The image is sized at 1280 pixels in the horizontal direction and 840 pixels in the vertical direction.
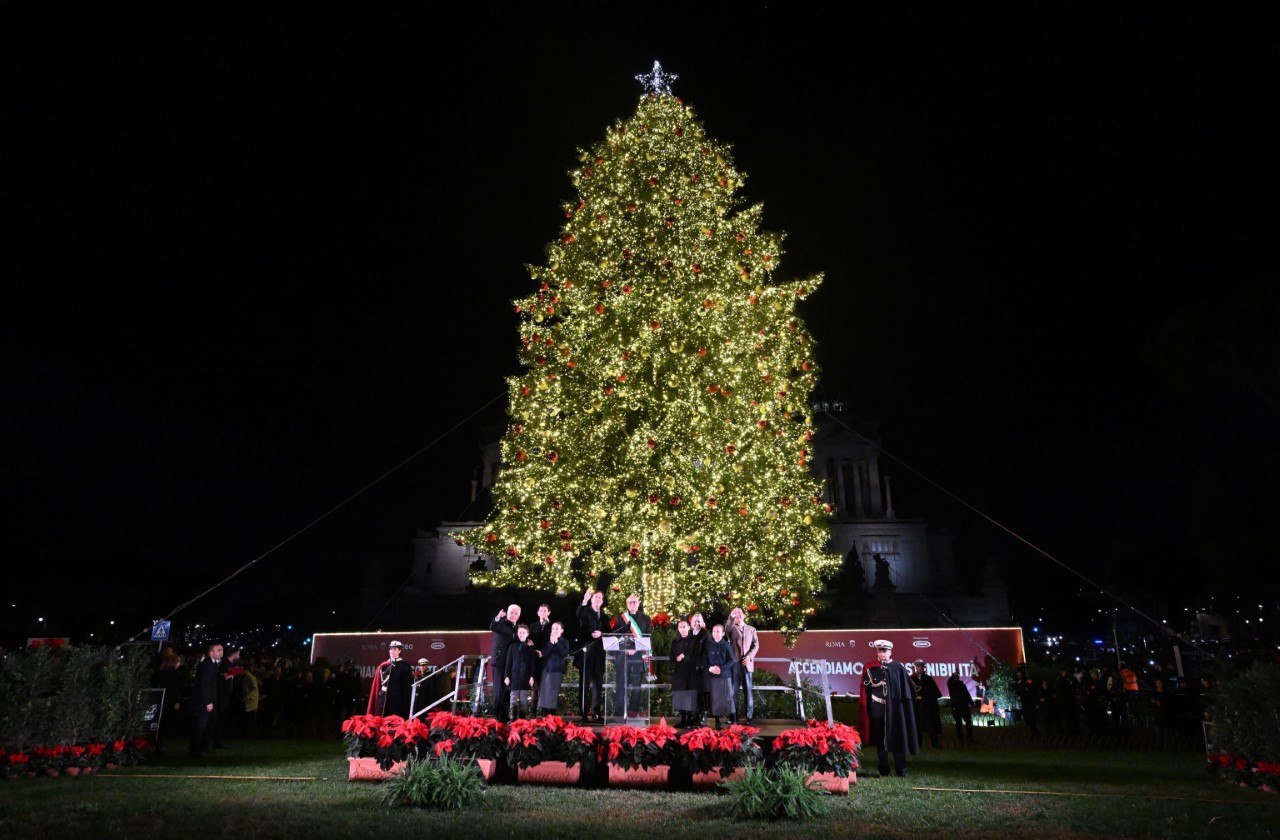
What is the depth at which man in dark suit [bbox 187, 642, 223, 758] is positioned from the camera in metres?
13.4

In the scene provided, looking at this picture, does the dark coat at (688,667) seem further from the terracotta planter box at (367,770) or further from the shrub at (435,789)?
the terracotta planter box at (367,770)

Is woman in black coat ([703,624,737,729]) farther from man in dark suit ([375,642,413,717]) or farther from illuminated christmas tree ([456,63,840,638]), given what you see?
man in dark suit ([375,642,413,717])

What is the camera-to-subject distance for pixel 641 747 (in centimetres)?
992

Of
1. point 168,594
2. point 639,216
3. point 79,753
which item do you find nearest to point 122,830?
point 79,753

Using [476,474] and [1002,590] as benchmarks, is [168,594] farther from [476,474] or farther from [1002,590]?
[1002,590]

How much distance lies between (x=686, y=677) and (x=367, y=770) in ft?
15.2

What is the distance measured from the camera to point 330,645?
24.8 metres

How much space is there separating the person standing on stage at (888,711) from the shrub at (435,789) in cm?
598

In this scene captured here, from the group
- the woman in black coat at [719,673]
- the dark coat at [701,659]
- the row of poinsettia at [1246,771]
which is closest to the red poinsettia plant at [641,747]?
the woman in black coat at [719,673]

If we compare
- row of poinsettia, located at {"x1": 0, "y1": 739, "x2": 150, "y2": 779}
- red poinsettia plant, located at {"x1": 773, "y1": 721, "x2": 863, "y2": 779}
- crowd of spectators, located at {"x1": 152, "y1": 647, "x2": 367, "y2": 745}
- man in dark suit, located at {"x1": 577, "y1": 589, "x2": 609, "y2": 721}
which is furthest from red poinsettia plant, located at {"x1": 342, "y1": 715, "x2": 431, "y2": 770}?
crowd of spectators, located at {"x1": 152, "y1": 647, "x2": 367, "y2": 745}

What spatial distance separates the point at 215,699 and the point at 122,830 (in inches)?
278

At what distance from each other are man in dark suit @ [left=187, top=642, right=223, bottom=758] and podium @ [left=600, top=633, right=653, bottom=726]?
6.87 meters

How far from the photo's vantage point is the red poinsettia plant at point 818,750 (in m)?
9.66

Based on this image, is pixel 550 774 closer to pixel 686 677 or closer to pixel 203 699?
pixel 686 677
